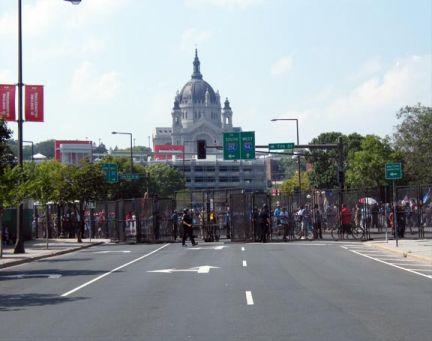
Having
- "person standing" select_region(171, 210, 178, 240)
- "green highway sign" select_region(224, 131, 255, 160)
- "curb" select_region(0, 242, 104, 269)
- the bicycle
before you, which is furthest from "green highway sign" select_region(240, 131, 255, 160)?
"curb" select_region(0, 242, 104, 269)

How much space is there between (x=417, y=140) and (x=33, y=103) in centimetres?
3864

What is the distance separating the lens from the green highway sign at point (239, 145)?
53.6 m

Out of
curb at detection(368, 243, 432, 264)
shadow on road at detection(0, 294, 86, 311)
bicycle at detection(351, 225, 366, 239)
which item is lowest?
shadow on road at detection(0, 294, 86, 311)

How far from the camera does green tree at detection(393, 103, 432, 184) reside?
6369 cm

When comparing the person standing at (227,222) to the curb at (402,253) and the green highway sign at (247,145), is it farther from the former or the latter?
the curb at (402,253)

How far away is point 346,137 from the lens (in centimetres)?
9794

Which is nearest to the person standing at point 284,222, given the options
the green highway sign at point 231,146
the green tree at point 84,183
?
the green highway sign at point 231,146

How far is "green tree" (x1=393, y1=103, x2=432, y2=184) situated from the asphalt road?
39.4 meters

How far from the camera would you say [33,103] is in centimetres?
3506

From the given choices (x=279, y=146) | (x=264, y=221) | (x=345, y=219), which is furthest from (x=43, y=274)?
(x=279, y=146)

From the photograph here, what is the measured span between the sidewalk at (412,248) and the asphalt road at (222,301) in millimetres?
1003

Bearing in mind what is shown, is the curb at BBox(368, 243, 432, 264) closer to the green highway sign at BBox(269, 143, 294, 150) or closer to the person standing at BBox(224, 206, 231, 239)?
the person standing at BBox(224, 206, 231, 239)

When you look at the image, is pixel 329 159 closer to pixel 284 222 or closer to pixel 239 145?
pixel 239 145

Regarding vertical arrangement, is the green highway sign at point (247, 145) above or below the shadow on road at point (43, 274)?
above
